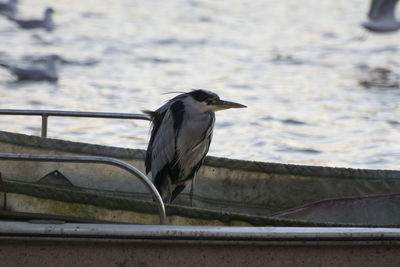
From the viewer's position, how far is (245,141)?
35.1 ft

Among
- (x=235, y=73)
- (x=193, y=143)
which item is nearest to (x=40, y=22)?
(x=235, y=73)

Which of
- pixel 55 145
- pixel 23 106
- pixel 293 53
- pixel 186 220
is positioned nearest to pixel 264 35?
pixel 293 53

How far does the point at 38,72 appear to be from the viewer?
14.2m

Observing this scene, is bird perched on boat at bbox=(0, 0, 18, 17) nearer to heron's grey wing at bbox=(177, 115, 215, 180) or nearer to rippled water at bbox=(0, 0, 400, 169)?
rippled water at bbox=(0, 0, 400, 169)

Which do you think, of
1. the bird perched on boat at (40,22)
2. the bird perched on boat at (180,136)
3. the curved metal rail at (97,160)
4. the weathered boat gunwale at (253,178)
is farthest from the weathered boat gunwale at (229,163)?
the bird perched on boat at (40,22)

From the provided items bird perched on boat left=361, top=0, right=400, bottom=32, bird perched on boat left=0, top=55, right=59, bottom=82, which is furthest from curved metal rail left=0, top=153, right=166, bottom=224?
bird perched on boat left=361, top=0, right=400, bottom=32

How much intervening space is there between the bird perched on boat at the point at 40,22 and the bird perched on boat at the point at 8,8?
909 mm

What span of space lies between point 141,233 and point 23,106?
27.9 ft

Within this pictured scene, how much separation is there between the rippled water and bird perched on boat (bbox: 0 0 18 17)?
19.6 inches

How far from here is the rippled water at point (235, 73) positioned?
10.7 m

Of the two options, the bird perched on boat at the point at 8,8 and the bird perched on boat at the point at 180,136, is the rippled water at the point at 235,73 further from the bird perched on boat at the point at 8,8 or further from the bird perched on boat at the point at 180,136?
the bird perched on boat at the point at 180,136

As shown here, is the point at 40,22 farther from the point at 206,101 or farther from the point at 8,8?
the point at 206,101

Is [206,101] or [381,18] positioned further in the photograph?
[381,18]

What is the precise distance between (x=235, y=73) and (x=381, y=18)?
210 inches
